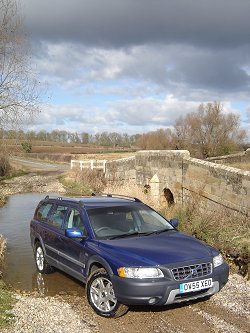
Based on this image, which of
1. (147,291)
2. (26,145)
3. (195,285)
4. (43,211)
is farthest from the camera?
(26,145)

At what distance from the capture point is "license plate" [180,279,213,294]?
19.7 feet

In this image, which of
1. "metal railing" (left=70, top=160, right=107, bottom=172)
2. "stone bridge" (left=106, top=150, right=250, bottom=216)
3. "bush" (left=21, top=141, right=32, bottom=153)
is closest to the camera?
"stone bridge" (left=106, top=150, right=250, bottom=216)

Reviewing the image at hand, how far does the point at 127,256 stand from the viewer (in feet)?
20.3

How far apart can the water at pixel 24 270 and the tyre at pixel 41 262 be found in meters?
0.13

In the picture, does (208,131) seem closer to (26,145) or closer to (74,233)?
(26,145)

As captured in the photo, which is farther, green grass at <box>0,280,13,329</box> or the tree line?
the tree line

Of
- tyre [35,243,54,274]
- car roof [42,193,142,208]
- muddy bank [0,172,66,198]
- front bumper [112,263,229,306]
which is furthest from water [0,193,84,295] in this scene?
muddy bank [0,172,66,198]

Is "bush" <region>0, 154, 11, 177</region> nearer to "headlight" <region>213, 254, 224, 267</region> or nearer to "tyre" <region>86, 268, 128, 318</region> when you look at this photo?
"tyre" <region>86, 268, 128, 318</region>

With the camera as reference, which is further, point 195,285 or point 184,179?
point 184,179

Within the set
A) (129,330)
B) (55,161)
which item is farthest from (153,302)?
(55,161)

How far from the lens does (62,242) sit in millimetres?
7961

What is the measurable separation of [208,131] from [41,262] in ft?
128

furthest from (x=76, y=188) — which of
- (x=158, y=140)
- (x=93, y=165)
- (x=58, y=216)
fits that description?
(x=158, y=140)

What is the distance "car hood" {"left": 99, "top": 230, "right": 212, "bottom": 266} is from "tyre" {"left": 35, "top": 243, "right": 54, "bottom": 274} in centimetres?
274
